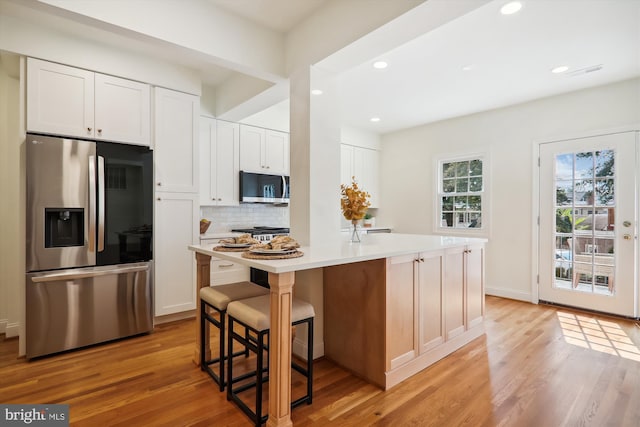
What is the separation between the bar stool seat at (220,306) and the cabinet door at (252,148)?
2.36 meters

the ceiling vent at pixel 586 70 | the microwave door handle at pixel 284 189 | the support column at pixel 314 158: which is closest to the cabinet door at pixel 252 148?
the microwave door handle at pixel 284 189

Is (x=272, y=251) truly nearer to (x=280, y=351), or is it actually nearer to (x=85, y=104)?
(x=280, y=351)

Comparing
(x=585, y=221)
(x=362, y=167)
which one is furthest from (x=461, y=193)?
(x=362, y=167)

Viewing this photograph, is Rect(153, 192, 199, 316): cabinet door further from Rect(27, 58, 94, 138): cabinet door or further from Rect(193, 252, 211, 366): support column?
Rect(193, 252, 211, 366): support column

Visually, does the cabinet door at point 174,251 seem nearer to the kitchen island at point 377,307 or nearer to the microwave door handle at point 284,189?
the kitchen island at point 377,307

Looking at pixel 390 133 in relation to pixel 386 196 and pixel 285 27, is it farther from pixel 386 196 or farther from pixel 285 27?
pixel 285 27

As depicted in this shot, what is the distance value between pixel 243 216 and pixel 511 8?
12.1 feet

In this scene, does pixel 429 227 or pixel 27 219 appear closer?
pixel 27 219

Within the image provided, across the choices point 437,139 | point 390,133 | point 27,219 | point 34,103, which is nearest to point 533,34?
point 437,139

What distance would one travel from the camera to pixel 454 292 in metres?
2.67

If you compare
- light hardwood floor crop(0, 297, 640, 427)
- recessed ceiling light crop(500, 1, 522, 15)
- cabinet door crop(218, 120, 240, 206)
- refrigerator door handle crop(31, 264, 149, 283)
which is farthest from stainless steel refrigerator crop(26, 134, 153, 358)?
recessed ceiling light crop(500, 1, 522, 15)

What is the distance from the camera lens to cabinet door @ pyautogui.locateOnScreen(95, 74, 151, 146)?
284 cm

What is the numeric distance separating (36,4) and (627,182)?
209 inches

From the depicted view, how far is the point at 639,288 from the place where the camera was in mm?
3473
